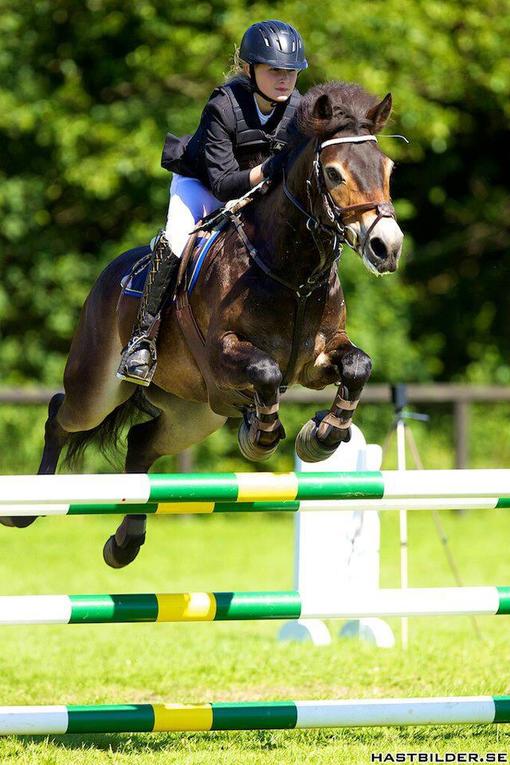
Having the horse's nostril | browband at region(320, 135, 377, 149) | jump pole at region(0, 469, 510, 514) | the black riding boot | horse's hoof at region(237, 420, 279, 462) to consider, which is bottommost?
jump pole at region(0, 469, 510, 514)

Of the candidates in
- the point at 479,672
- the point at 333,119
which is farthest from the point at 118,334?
the point at 479,672

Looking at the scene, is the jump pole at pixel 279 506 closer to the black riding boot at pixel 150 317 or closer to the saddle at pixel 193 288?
the saddle at pixel 193 288

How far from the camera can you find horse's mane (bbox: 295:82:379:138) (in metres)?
4.23

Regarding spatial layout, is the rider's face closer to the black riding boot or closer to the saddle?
the saddle

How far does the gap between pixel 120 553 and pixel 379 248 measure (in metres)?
2.27

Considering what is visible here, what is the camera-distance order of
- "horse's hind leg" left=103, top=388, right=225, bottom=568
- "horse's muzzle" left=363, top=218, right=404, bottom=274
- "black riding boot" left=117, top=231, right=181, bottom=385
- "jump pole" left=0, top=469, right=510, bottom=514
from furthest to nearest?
"horse's hind leg" left=103, top=388, right=225, bottom=568 → "black riding boot" left=117, top=231, right=181, bottom=385 → "horse's muzzle" left=363, top=218, right=404, bottom=274 → "jump pole" left=0, top=469, right=510, bottom=514

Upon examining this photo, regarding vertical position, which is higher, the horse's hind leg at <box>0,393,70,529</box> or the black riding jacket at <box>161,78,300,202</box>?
the black riding jacket at <box>161,78,300,202</box>

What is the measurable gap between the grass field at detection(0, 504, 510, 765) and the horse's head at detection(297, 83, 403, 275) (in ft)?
6.05

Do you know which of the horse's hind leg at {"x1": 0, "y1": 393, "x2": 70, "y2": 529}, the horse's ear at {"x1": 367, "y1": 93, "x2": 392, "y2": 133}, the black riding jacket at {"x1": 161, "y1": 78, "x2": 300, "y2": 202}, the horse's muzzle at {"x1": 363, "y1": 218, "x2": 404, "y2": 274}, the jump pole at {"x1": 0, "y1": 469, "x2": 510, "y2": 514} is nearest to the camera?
the jump pole at {"x1": 0, "y1": 469, "x2": 510, "y2": 514}

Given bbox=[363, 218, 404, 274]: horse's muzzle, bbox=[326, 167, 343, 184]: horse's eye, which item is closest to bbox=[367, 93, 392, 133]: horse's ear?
bbox=[326, 167, 343, 184]: horse's eye

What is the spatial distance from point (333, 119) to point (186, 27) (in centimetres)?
1005

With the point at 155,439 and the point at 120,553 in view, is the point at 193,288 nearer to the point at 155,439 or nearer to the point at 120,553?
the point at 155,439

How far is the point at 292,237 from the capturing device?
14.9 feet

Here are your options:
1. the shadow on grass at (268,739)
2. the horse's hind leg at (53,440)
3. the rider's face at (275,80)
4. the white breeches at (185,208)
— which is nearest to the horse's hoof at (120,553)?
A: the horse's hind leg at (53,440)
